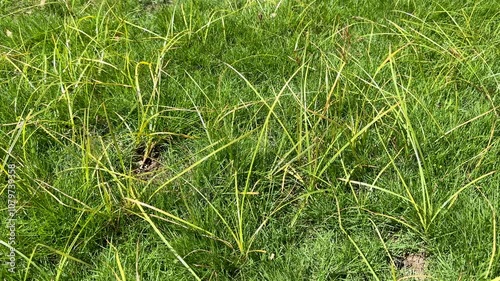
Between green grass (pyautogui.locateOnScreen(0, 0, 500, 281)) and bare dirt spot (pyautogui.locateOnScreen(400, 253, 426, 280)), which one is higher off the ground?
green grass (pyautogui.locateOnScreen(0, 0, 500, 281))

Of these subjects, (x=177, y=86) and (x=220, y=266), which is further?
(x=177, y=86)

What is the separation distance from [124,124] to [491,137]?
141cm

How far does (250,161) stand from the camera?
6.34ft

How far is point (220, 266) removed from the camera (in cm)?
162

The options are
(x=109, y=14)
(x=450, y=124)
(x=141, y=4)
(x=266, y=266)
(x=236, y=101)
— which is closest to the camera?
(x=266, y=266)

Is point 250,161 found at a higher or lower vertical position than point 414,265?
higher

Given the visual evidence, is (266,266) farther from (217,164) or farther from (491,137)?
(491,137)

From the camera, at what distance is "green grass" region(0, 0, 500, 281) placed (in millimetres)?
1636

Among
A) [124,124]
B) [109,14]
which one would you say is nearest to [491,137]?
[124,124]

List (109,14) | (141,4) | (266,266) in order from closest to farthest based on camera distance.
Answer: (266,266)
(109,14)
(141,4)

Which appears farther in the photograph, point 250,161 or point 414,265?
point 250,161

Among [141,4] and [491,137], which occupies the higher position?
[141,4]

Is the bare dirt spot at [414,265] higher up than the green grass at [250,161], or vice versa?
the green grass at [250,161]

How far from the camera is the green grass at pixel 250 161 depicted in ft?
5.37
